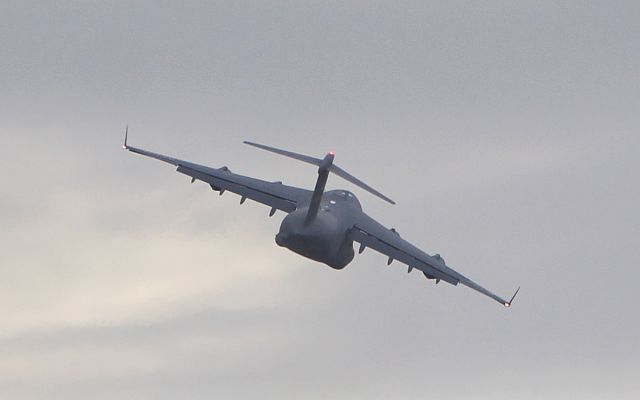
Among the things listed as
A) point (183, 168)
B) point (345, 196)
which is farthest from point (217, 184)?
point (345, 196)

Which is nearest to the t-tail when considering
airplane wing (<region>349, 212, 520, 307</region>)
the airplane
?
the airplane

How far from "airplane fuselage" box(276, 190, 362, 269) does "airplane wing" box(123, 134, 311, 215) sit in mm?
6181

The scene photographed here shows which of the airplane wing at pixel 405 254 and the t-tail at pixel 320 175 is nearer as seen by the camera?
the t-tail at pixel 320 175

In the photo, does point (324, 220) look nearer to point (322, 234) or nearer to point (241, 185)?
point (322, 234)

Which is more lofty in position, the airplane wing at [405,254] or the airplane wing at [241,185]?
the airplane wing at [241,185]

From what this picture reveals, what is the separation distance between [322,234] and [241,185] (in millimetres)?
20916

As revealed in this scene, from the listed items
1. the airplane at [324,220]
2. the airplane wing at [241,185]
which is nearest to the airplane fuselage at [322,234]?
the airplane at [324,220]

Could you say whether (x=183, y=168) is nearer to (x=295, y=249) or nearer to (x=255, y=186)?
(x=255, y=186)

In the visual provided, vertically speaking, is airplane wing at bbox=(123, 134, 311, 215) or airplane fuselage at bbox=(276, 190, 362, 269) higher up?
airplane wing at bbox=(123, 134, 311, 215)

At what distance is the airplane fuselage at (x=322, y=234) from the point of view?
446ft

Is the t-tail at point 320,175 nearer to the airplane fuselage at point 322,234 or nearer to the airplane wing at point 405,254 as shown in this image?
the airplane fuselage at point 322,234

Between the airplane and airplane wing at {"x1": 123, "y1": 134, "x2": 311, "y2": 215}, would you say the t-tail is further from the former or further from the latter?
airplane wing at {"x1": 123, "y1": 134, "x2": 311, "y2": 215}

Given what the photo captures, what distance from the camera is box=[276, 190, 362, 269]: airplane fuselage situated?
13600 centimetres

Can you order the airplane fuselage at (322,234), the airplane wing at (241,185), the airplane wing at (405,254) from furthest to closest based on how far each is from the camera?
the airplane wing at (241,185)
the airplane wing at (405,254)
the airplane fuselage at (322,234)
